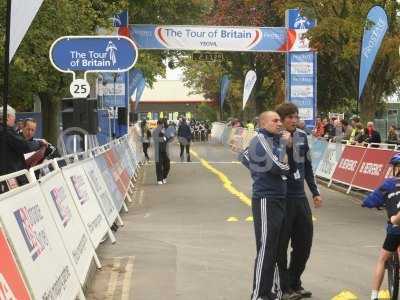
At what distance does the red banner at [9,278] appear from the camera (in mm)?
4195

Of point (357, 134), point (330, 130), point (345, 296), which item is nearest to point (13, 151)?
point (345, 296)

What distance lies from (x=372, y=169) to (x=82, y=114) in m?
6.78

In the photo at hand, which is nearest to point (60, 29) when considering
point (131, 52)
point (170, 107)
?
point (131, 52)

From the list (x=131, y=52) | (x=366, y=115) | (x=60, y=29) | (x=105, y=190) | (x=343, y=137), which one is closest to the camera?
(x=105, y=190)

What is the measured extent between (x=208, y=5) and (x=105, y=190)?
113 ft

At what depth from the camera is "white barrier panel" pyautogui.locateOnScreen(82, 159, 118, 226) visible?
35.0 ft

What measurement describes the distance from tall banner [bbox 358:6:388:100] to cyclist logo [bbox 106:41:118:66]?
683 cm

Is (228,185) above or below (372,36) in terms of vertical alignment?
below

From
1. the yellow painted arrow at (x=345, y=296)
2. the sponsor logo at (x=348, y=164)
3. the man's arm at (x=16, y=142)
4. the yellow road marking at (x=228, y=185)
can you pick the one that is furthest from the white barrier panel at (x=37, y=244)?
the sponsor logo at (x=348, y=164)

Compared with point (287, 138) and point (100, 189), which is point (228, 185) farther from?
point (287, 138)

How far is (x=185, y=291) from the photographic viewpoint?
775 centimetres

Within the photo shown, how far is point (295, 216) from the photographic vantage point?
733 centimetres

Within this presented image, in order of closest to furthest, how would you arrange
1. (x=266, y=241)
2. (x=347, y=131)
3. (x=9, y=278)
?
(x=9, y=278) < (x=266, y=241) < (x=347, y=131)

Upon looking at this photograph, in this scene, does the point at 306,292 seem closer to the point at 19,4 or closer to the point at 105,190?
the point at 19,4
